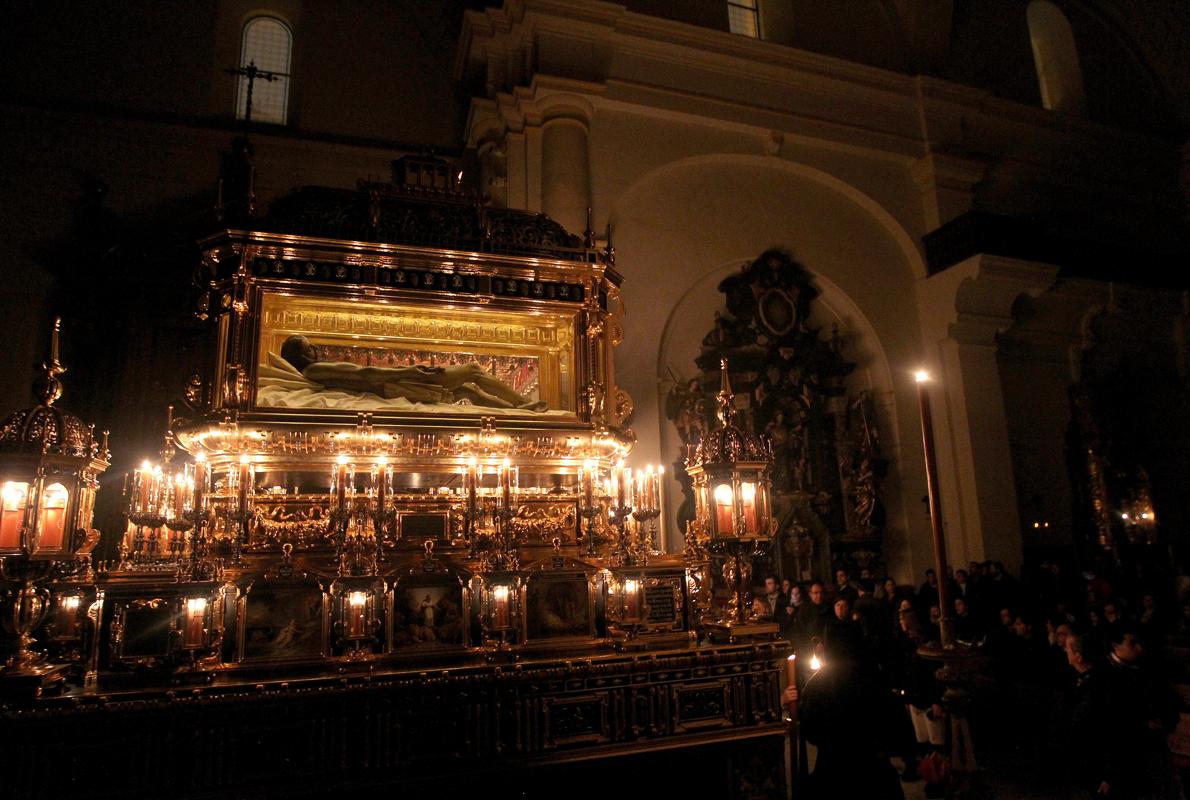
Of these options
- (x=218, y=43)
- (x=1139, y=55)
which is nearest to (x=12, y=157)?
(x=218, y=43)

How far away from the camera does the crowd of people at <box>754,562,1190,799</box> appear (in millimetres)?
4230

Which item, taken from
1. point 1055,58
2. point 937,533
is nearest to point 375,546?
point 937,533

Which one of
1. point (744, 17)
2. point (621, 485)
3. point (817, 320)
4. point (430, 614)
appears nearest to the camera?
point (430, 614)

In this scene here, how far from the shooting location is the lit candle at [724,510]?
5.91m

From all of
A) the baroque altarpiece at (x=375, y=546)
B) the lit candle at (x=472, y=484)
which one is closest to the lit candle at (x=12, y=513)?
the baroque altarpiece at (x=375, y=546)

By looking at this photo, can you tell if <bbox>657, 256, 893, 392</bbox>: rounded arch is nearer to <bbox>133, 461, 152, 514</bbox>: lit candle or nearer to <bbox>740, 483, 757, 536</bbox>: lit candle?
<bbox>740, 483, 757, 536</bbox>: lit candle

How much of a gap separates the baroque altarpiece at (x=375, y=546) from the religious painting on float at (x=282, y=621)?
18 millimetres

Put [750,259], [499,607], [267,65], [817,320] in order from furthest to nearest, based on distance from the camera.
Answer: [817,320] → [267,65] → [750,259] → [499,607]

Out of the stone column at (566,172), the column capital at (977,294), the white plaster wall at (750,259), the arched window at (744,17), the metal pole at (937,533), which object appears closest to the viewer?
the metal pole at (937,533)

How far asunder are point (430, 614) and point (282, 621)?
0.94 metres

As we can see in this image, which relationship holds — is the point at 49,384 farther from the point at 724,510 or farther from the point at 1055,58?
the point at 1055,58

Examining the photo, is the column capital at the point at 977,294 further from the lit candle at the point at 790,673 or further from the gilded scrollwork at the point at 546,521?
the gilded scrollwork at the point at 546,521

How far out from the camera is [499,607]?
5.26 m

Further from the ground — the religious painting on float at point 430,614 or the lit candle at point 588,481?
the lit candle at point 588,481
